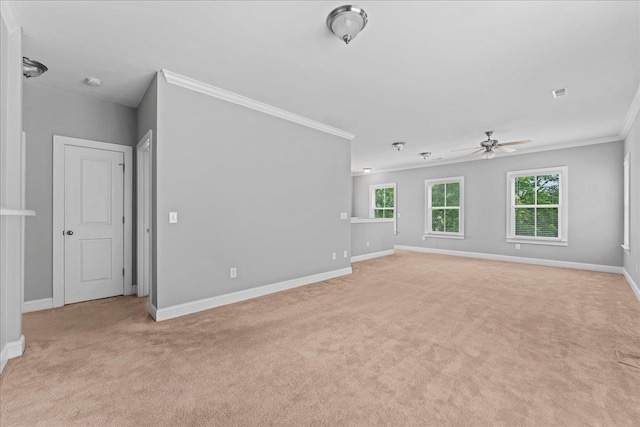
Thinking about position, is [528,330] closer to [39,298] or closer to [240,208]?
[240,208]

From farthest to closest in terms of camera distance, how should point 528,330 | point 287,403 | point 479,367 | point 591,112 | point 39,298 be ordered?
point 591,112
point 39,298
point 528,330
point 479,367
point 287,403

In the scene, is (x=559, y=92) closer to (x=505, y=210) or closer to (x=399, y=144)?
(x=399, y=144)

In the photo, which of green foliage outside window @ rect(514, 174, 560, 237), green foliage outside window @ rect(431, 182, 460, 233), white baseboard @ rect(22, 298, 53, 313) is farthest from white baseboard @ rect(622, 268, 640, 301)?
white baseboard @ rect(22, 298, 53, 313)

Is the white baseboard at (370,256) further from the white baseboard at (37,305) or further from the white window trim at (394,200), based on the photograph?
the white baseboard at (37,305)

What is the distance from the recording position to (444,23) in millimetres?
2238

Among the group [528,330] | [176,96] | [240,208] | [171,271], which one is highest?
[176,96]

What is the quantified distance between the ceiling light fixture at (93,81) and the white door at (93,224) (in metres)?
0.84

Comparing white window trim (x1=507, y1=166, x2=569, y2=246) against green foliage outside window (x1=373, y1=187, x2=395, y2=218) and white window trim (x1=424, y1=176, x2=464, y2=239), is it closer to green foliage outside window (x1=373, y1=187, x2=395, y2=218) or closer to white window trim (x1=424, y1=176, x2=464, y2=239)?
white window trim (x1=424, y1=176, x2=464, y2=239)

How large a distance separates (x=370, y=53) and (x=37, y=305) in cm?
466

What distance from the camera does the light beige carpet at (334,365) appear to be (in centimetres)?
164

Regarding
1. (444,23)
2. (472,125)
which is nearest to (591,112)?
(472,125)

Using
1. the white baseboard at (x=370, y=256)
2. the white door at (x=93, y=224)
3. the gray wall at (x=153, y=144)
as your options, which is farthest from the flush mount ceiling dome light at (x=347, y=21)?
the white baseboard at (x=370, y=256)

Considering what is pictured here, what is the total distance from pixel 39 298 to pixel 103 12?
328 cm

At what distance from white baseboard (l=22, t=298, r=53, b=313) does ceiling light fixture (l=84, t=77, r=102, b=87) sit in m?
2.62
